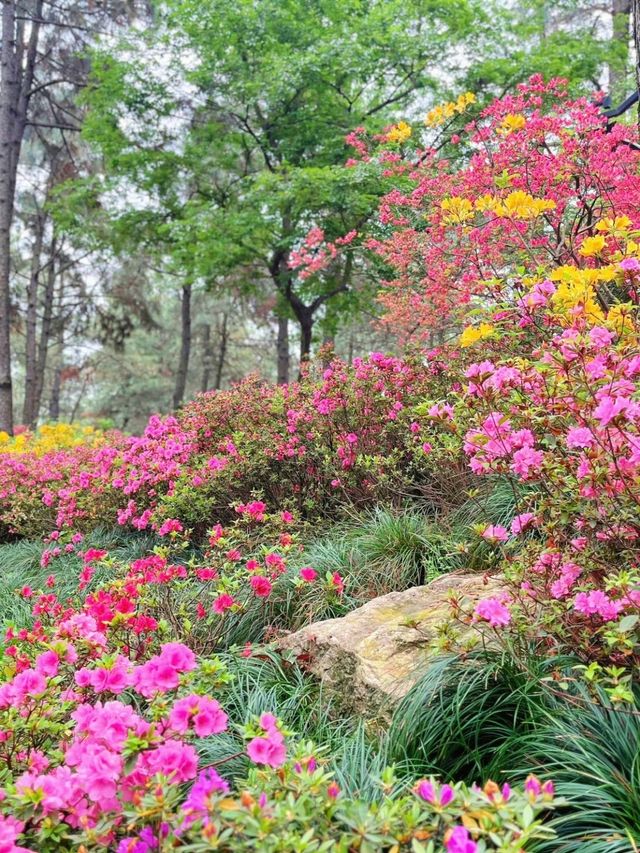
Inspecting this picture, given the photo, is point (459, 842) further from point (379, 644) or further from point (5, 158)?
point (5, 158)

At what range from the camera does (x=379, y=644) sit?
2.26 m

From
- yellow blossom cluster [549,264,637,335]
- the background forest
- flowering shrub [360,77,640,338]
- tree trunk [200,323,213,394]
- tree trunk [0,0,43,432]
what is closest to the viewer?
yellow blossom cluster [549,264,637,335]

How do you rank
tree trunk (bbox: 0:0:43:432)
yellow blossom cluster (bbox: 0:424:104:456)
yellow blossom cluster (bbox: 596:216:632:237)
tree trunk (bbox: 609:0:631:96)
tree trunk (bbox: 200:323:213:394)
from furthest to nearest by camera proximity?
tree trunk (bbox: 200:323:213:394) → tree trunk (bbox: 609:0:631:96) → tree trunk (bbox: 0:0:43:432) → yellow blossom cluster (bbox: 0:424:104:456) → yellow blossom cluster (bbox: 596:216:632:237)

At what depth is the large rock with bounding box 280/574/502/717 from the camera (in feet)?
6.78

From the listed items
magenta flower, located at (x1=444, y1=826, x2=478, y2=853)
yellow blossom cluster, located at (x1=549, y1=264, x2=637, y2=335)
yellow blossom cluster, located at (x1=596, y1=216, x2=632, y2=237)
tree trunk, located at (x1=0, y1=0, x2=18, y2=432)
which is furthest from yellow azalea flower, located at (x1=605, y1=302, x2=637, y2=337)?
tree trunk, located at (x1=0, y1=0, x2=18, y2=432)

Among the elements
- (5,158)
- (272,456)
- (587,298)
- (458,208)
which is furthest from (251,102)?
(587,298)

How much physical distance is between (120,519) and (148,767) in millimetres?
3271

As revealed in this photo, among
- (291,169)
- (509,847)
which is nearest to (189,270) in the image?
(291,169)

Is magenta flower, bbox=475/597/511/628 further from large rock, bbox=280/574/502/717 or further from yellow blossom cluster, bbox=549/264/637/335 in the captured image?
yellow blossom cluster, bbox=549/264/637/335

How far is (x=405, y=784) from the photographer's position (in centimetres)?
156

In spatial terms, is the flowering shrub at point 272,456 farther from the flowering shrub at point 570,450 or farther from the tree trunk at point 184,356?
the tree trunk at point 184,356

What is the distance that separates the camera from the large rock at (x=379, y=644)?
2.07 metres

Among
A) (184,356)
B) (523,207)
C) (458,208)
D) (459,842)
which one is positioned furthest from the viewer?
(184,356)

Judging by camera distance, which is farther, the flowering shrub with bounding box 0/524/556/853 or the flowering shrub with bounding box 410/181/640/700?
the flowering shrub with bounding box 410/181/640/700
